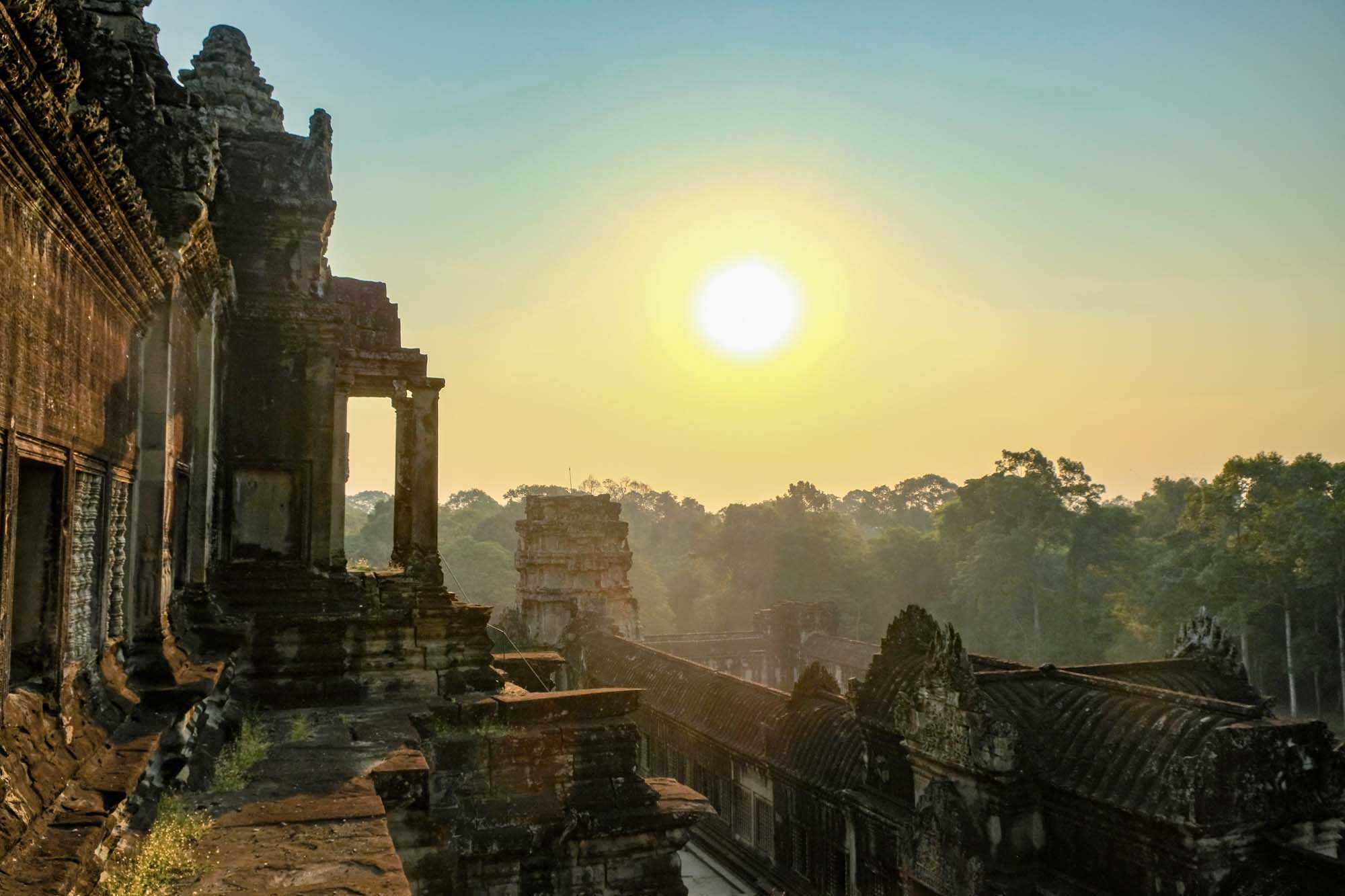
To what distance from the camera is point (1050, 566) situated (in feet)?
135

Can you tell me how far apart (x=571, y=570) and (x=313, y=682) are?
17.6m

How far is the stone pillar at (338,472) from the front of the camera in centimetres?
1096

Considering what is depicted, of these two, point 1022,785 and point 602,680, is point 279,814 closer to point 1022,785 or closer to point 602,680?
point 1022,785

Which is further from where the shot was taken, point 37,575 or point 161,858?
point 37,575

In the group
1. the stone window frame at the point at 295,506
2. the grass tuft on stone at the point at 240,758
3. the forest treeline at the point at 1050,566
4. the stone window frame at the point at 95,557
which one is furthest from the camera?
the forest treeline at the point at 1050,566

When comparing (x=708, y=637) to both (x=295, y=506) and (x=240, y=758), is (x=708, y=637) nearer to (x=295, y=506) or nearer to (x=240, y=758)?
(x=295, y=506)

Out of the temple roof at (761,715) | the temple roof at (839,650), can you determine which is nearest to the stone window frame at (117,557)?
the temple roof at (761,715)

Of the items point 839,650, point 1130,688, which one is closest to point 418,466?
point 1130,688

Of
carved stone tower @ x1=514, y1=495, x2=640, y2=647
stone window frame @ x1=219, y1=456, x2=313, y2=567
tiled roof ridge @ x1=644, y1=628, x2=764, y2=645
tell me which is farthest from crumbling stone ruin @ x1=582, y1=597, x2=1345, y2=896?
tiled roof ridge @ x1=644, y1=628, x2=764, y2=645

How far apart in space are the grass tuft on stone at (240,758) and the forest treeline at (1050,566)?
19.2 meters

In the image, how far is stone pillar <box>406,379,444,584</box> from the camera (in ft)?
38.1

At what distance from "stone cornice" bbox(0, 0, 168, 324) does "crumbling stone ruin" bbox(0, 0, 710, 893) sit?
0.02m

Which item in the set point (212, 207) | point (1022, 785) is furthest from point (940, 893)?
point (212, 207)

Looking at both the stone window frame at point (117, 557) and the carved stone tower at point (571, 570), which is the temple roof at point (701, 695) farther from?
the stone window frame at point (117, 557)
